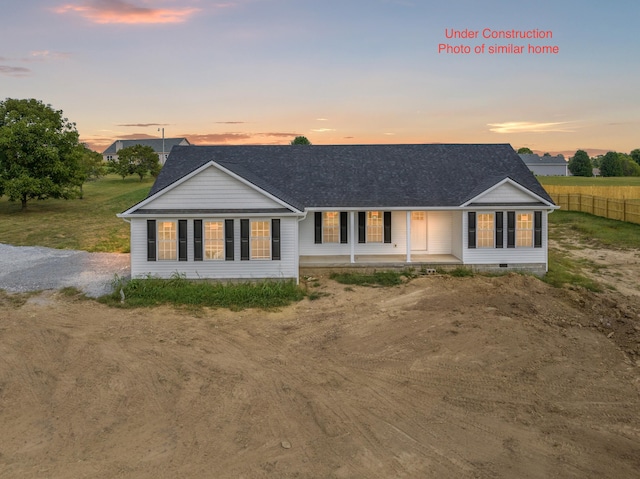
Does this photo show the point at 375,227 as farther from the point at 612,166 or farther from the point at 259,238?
the point at 612,166

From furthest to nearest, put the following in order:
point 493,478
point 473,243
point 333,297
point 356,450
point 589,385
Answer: point 473,243 < point 333,297 < point 589,385 < point 356,450 < point 493,478

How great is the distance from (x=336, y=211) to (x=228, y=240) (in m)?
5.26

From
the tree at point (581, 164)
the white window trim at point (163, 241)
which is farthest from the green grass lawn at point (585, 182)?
the white window trim at point (163, 241)

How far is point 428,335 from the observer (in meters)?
13.7

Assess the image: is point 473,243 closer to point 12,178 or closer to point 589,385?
point 589,385

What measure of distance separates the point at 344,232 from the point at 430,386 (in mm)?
12495

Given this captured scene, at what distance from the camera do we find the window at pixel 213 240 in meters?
19.1

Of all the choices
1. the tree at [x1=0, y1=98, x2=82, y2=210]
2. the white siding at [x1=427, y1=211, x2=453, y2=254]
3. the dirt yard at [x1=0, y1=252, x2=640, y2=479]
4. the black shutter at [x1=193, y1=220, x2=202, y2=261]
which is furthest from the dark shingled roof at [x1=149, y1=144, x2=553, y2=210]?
the tree at [x1=0, y1=98, x2=82, y2=210]

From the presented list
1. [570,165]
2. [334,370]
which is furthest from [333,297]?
[570,165]

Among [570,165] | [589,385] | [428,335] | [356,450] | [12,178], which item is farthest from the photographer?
[570,165]

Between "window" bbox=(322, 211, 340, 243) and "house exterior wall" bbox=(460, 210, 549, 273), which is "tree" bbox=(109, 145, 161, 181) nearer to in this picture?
"window" bbox=(322, 211, 340, 243)

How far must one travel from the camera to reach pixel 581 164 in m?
112

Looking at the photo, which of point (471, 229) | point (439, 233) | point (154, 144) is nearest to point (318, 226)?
point (439, 233)

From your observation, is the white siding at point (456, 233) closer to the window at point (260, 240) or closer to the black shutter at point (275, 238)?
the black shutter at point (275, 238)
